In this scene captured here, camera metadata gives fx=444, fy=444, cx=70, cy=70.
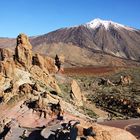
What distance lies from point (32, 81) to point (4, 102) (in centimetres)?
620

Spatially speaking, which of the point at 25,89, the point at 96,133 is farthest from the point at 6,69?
the point at 96,133

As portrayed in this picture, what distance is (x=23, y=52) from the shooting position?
44.6 metres

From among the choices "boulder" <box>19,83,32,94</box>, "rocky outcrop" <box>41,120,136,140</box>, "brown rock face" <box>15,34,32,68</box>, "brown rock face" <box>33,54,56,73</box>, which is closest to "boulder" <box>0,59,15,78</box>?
"boulder" <box>19,83,32,94</box>

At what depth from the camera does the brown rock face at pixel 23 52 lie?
42688mm

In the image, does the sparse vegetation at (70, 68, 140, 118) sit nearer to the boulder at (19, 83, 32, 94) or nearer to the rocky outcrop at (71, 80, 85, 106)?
the rocky outcrop at (71, 80, 85, 106)

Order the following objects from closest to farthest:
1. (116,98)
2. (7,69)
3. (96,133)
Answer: (96,133) < (7,69) < (116,98)

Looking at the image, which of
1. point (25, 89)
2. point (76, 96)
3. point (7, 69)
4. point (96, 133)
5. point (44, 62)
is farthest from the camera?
point (44, 62)

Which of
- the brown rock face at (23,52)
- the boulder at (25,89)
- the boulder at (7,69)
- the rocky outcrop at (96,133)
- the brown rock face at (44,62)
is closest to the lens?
the rocky outcrop at (96,133)

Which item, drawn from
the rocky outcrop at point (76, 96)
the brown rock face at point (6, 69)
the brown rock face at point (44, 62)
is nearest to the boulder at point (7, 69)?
the brown rock face at point (6, 69)

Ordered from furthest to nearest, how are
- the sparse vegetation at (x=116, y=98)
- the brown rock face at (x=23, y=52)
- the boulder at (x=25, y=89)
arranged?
the brown rock face at (x=23, y=52) < the sparse vegetation at (x=116, y=98) < the boulder at (x=25, y=89)

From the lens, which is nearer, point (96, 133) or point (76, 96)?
point (96, 133)

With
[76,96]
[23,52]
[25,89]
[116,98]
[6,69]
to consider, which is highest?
[23,52]

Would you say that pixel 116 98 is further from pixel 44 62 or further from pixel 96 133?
pixel 96 133

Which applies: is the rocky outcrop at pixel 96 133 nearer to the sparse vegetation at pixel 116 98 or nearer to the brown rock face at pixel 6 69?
the brown rock face at pixel 6 69
